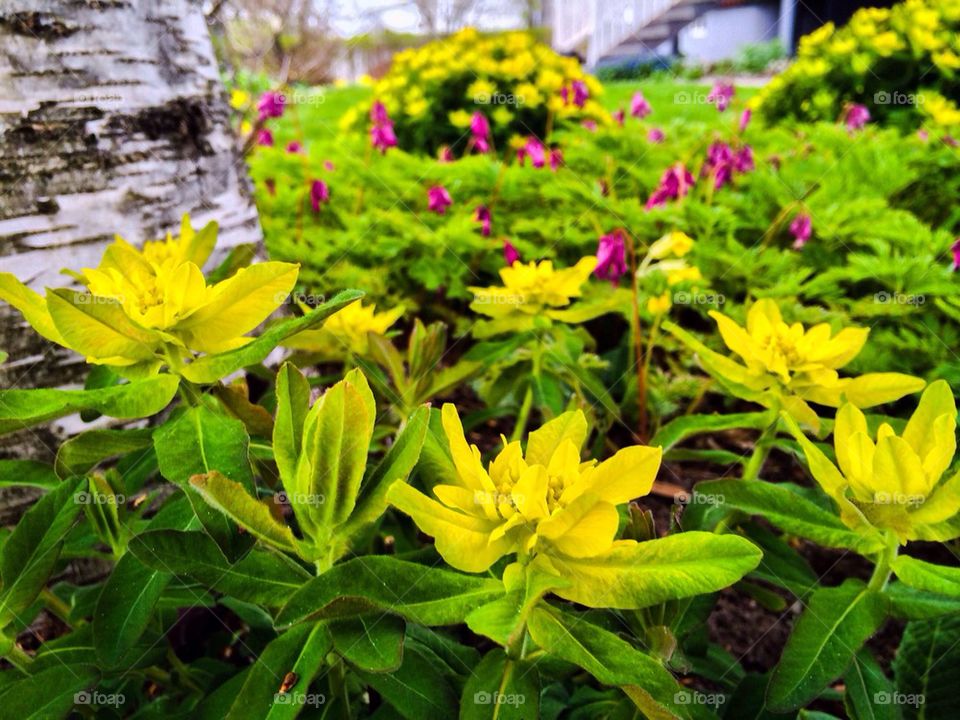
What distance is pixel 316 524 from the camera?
764 millimetres

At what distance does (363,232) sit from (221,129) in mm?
711

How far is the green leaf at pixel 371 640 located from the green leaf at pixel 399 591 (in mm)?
22

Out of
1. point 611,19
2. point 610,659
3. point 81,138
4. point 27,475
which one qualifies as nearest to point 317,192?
point 81,138

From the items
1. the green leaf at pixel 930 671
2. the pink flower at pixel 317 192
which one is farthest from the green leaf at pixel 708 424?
the pink flower at pixel 317 192

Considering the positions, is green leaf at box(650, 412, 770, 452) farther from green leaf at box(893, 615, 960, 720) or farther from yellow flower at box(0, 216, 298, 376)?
yellow flower at box(0, 216, 298, 376)

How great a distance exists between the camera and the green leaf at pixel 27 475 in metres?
Answer: 0.99

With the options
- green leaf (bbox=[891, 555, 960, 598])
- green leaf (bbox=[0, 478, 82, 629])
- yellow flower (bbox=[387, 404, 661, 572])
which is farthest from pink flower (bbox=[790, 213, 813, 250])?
green leaf (bbox=[0, 478, 82, 629])

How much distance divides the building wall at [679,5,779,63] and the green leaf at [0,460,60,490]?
1602 cm

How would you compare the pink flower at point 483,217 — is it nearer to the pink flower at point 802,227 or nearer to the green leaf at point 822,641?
the pink flower at point 802,227

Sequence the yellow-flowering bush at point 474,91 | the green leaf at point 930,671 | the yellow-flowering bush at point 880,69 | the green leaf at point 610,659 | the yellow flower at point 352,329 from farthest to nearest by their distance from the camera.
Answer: the yellow-flowering bush at point 880,69 < the yellow-flowering bush at point 474,91 < the yellow flower at point 352,329 < the green leaf at point 930,671 < the green leaf at point 610,659

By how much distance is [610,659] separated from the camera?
0.70 metres

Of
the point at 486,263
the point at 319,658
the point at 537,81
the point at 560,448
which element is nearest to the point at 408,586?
the point at 319,658

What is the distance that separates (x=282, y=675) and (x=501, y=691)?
0.24 meters

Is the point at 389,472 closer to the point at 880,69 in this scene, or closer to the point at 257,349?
the point at 257,349
